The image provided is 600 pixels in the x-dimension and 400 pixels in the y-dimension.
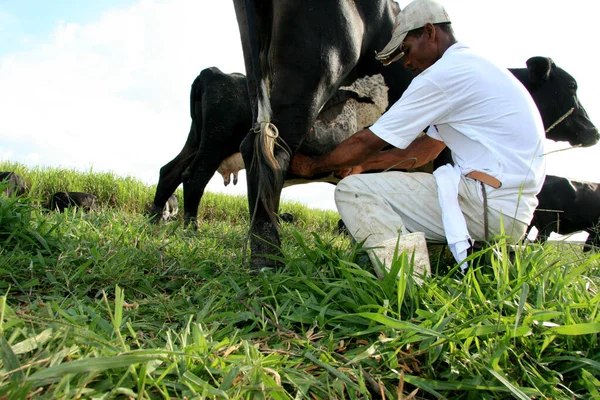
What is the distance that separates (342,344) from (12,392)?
106 cm

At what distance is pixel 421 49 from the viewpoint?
118 inches

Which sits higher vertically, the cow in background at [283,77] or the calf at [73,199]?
the cow in background at [283,77]

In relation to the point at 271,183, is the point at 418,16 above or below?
above

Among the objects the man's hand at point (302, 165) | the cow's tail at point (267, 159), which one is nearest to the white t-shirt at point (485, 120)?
the man's hand at point (302, 165)

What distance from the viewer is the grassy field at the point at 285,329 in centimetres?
146

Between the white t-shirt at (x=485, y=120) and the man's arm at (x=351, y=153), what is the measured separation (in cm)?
7

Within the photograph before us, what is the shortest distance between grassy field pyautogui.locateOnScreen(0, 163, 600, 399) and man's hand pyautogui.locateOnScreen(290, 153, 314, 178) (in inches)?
25.2

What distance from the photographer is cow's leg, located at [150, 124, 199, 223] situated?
19.7 feet

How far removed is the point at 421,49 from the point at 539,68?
10.4 ft

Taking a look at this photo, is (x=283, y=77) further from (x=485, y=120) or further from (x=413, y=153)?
(x=485, y=120)

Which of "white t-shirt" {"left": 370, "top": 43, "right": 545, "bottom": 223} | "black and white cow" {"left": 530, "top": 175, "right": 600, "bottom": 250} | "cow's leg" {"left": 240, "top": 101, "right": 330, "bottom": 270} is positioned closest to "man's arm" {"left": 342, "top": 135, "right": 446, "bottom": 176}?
"cow's leg" {"left": 240, "top": 101, "right": 330, "bottom": 270}

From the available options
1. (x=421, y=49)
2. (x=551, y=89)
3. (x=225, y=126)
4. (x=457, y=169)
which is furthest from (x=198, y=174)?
(x=551, y=89)

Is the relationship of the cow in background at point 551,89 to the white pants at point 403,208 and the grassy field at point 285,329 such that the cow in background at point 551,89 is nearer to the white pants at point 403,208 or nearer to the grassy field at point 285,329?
the grassy field at point 285,329

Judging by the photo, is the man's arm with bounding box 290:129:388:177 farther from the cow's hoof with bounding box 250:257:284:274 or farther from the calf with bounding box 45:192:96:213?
the calf with bounding box 45:192:96:213
